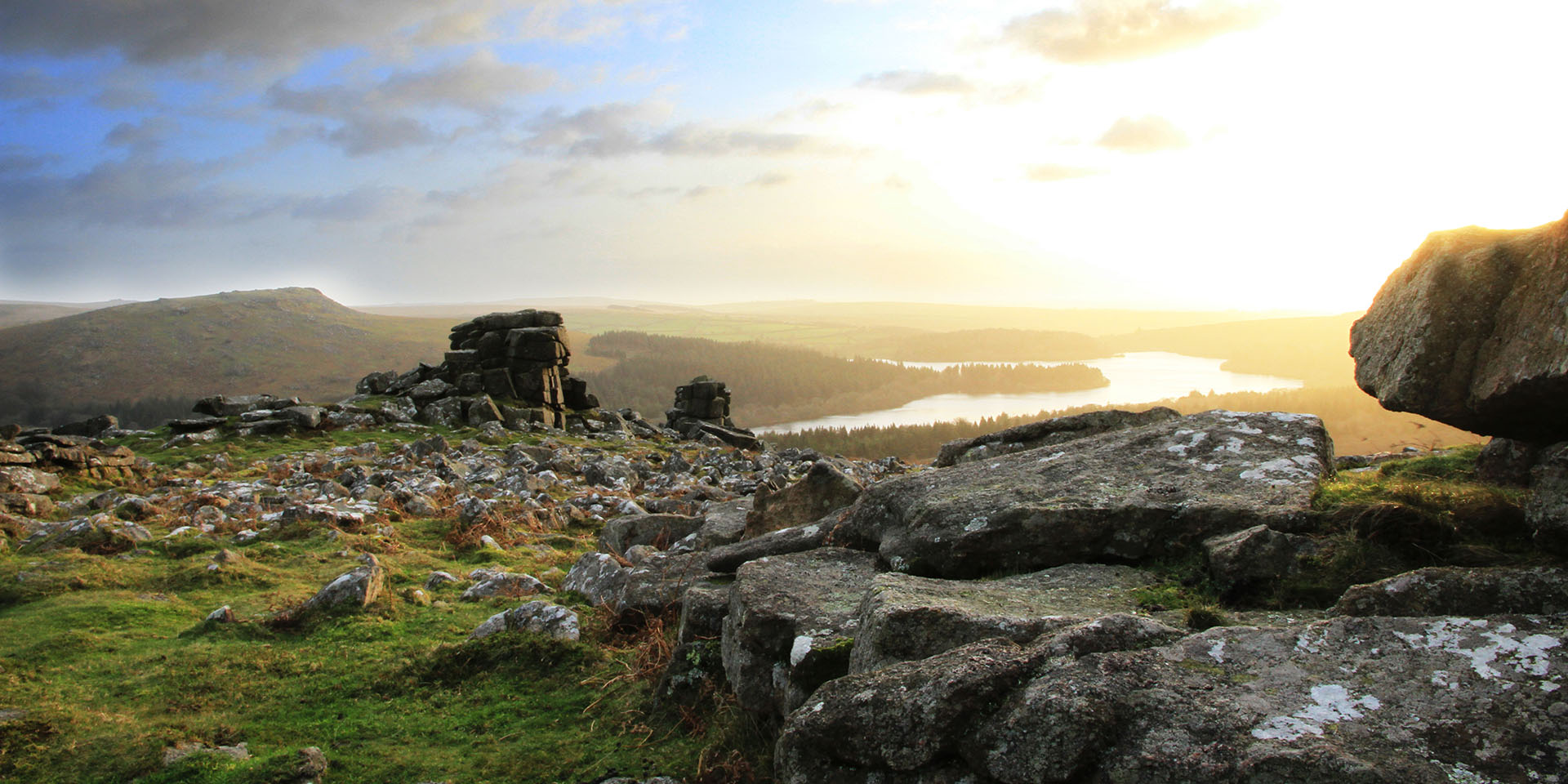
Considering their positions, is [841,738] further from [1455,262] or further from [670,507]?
[670,507]

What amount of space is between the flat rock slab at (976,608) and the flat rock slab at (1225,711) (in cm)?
45

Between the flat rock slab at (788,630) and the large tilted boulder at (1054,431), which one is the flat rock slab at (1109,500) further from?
the large tilted boulder at (1054,431)

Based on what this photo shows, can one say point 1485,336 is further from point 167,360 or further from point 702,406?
point 167,360

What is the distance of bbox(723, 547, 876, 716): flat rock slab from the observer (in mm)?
5496

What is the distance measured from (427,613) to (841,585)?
5.96m

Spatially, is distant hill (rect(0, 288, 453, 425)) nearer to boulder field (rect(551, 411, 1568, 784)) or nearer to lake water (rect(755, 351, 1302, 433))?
lake water (rect(755, 351, 1302, 433))

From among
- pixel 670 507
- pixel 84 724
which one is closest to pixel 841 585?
pixel 84 724

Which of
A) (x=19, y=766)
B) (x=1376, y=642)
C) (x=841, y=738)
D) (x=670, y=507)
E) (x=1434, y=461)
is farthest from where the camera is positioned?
(x=670, y=507)

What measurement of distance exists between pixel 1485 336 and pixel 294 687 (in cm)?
1026

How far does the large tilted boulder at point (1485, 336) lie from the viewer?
4340 millimetres

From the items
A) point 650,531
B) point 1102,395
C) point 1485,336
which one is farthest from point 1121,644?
point 1102,395

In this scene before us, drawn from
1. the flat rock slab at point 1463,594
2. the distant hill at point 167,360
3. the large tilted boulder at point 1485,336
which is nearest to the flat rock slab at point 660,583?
the flat rock slab at point 1463,594

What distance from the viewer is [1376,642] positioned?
148 inches

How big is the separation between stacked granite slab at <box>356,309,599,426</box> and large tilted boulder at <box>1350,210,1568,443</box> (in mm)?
36738
